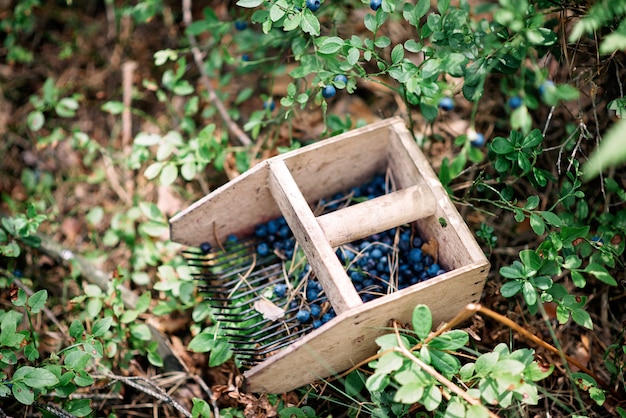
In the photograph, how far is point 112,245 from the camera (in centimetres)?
274

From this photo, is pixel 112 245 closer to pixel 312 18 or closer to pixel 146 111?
pixel 146 111

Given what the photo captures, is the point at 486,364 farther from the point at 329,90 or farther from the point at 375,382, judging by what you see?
the point at 329,90

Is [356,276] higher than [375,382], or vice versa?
[375,382]

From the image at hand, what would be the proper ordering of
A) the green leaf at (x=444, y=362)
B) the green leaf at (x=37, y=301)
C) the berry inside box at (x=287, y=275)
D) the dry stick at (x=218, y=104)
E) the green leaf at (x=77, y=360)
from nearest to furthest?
the green leaf at (x=444, y=362) < the green leaf at (x=77, y=360) < the green leaf at (x=37, y=301) < the berry inside box at (x=287, y=275) < the dry stick at (x=218, y=104)

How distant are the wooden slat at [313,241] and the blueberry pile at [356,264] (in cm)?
21

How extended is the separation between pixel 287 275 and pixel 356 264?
0.28 meters

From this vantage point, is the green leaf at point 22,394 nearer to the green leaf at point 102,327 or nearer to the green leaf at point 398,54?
the green leaf at point 102,327

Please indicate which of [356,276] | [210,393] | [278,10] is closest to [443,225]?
[356,276]

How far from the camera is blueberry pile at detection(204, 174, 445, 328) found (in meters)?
2.04

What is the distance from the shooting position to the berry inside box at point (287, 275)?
203 cm

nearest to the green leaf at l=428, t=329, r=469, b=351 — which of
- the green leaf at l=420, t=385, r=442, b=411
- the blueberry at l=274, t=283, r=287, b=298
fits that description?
the green leaf at l=420, t=385, r=442, b=411

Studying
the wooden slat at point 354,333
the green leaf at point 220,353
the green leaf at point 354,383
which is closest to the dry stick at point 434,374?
the wooden slat at point 354,333

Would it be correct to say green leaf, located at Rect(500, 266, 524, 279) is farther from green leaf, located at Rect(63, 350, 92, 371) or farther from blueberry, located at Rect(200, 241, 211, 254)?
green leaf, located at Rect(63, 350, 92, 371)

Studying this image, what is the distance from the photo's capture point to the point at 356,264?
7.06 ft
